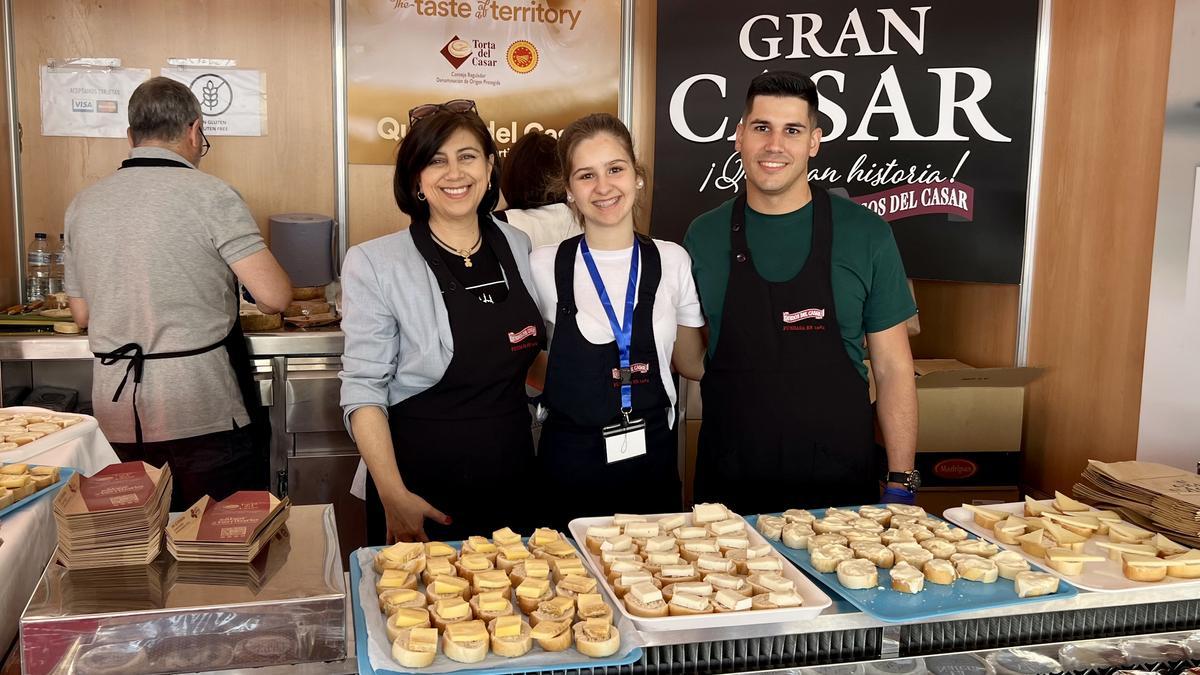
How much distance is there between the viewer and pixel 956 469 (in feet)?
11.6

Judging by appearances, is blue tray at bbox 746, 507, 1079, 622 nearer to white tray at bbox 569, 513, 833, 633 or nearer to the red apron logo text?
white tray at bbox 569, 513, 833, 633

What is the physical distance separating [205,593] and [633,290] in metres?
1.18

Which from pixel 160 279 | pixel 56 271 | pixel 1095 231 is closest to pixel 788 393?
pixel 1095 231

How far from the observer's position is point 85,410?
11.5 ft

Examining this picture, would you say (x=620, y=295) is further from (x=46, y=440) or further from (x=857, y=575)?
(x=46, y=440)

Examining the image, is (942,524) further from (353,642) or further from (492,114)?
(492,114)

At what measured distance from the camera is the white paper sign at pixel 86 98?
3840 millimetres

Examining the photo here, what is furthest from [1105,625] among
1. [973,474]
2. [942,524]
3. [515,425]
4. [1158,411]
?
[973,474]

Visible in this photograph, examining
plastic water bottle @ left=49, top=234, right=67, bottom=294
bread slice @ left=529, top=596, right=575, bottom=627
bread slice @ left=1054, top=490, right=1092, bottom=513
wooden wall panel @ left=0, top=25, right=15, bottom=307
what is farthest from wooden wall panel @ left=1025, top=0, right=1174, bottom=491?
wooden wall panel @ left=0, top=25, right=15, bottom=307

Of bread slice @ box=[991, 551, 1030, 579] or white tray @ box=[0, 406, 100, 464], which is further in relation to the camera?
white tray @ box=[0, 406, 100, 464]

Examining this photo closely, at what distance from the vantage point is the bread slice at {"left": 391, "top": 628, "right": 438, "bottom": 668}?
1193 millimetres

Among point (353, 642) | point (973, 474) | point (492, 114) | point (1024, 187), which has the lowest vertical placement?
point (973, 474)

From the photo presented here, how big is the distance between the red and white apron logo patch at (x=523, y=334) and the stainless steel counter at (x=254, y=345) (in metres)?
1.45

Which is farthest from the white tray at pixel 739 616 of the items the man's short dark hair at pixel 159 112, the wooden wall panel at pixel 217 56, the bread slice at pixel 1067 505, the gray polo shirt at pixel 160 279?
the wooden wall panel at pixel 217 56
